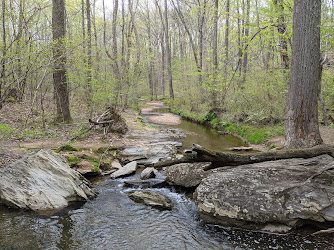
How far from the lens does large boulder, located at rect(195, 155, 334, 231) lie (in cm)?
383

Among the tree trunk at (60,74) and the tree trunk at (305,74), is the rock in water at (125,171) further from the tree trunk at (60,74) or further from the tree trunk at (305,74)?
the tree trunk at (60,74)

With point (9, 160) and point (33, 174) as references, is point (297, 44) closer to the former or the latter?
point (33, 174)

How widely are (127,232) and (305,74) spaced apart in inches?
229

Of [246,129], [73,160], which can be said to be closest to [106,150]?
[73,160]

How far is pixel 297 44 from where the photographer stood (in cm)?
601

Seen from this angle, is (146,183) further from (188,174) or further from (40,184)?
(40,184)

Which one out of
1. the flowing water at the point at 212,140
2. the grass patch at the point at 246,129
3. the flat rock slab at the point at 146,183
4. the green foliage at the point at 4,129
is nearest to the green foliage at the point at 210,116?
the grass patch at the point at 246,129

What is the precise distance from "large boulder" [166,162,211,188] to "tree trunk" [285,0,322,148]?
2.67 metres

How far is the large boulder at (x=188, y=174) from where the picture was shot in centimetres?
568

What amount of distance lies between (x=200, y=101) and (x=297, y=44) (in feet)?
42.7

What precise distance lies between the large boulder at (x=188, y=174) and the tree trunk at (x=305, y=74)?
8.77 ft

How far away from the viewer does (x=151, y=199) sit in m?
5.11

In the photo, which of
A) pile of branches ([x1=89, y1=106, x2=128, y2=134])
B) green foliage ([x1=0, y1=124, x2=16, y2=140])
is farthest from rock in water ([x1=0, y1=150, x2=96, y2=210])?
pile of branches ([x1=89, y1=106, x2=128, y2=134])

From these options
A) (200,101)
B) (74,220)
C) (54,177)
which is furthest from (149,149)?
(200,101)
